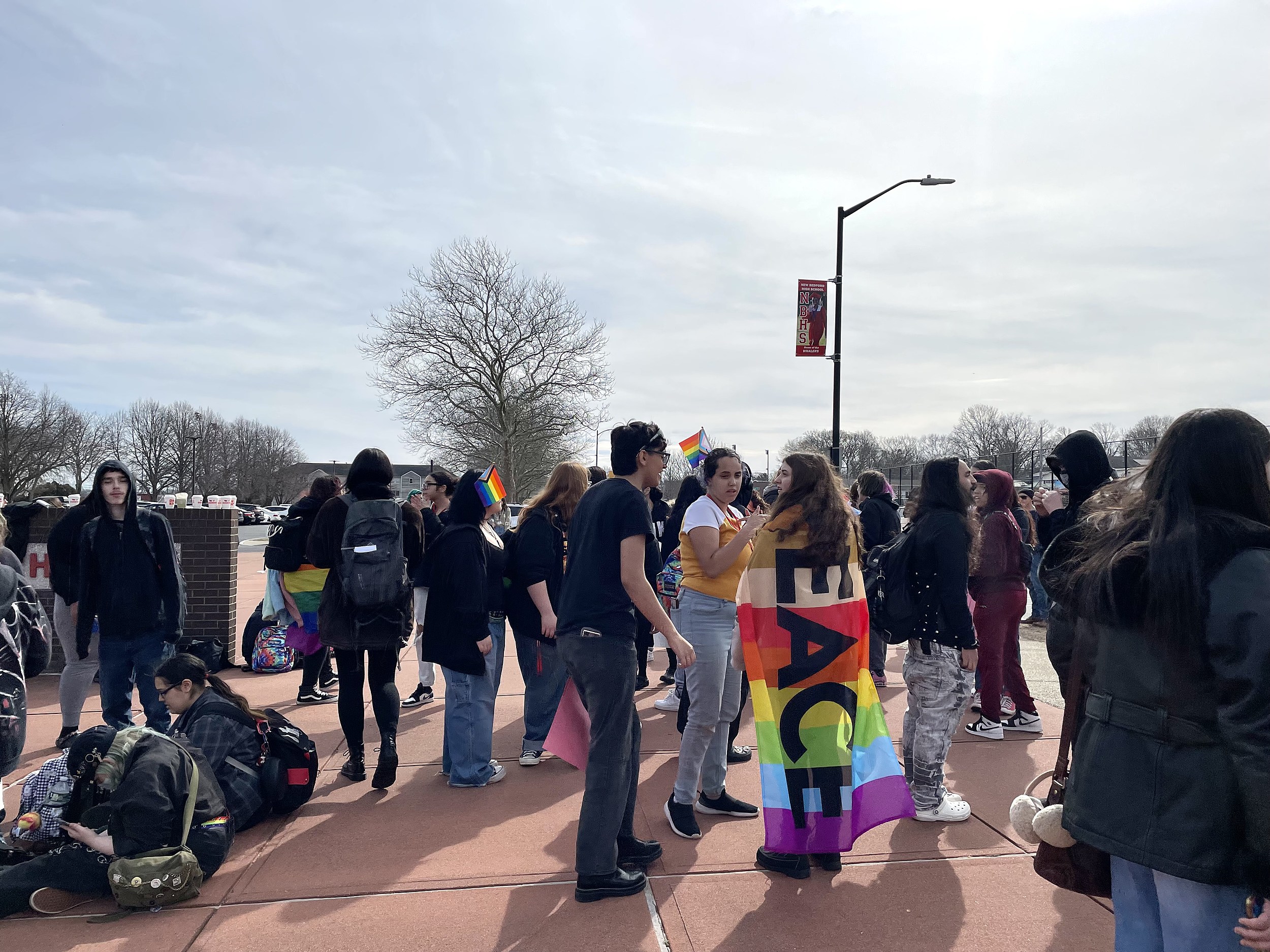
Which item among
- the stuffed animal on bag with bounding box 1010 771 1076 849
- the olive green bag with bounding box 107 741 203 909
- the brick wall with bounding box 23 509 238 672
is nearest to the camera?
the stuffed animal on bag with bounding box 1010 771 1076 849

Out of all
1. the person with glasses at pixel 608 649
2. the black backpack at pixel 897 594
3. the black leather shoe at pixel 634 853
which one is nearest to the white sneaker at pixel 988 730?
the black backpack at pixel 897 594

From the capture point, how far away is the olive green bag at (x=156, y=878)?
129 inches

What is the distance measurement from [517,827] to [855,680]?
1905 millimetres

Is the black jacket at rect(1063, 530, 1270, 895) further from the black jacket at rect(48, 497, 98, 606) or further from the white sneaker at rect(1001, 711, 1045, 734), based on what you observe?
the black jacket at rect(48, 497, 98, 606)

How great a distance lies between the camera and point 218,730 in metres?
4.05

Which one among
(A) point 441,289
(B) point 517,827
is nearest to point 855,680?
(B) point 517,827

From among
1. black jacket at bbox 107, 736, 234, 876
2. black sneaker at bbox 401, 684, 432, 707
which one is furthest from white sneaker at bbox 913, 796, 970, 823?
black sneaker at bbox 401, 684, 432, 707

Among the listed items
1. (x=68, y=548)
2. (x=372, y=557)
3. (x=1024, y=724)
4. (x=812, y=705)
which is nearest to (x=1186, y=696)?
(x=812, y=705)

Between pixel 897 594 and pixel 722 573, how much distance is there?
94 centimetres

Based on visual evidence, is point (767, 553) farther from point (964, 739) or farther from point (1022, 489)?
point (1022, 489)

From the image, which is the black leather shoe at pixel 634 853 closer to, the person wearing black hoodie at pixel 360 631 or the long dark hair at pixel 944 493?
the person wearing black hoodie at pixel 360 631

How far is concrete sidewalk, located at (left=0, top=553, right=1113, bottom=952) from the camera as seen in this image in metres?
3.14

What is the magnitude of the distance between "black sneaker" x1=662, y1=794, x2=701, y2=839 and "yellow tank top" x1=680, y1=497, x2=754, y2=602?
1049mm

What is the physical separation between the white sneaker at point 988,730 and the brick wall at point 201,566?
6.58 meters
